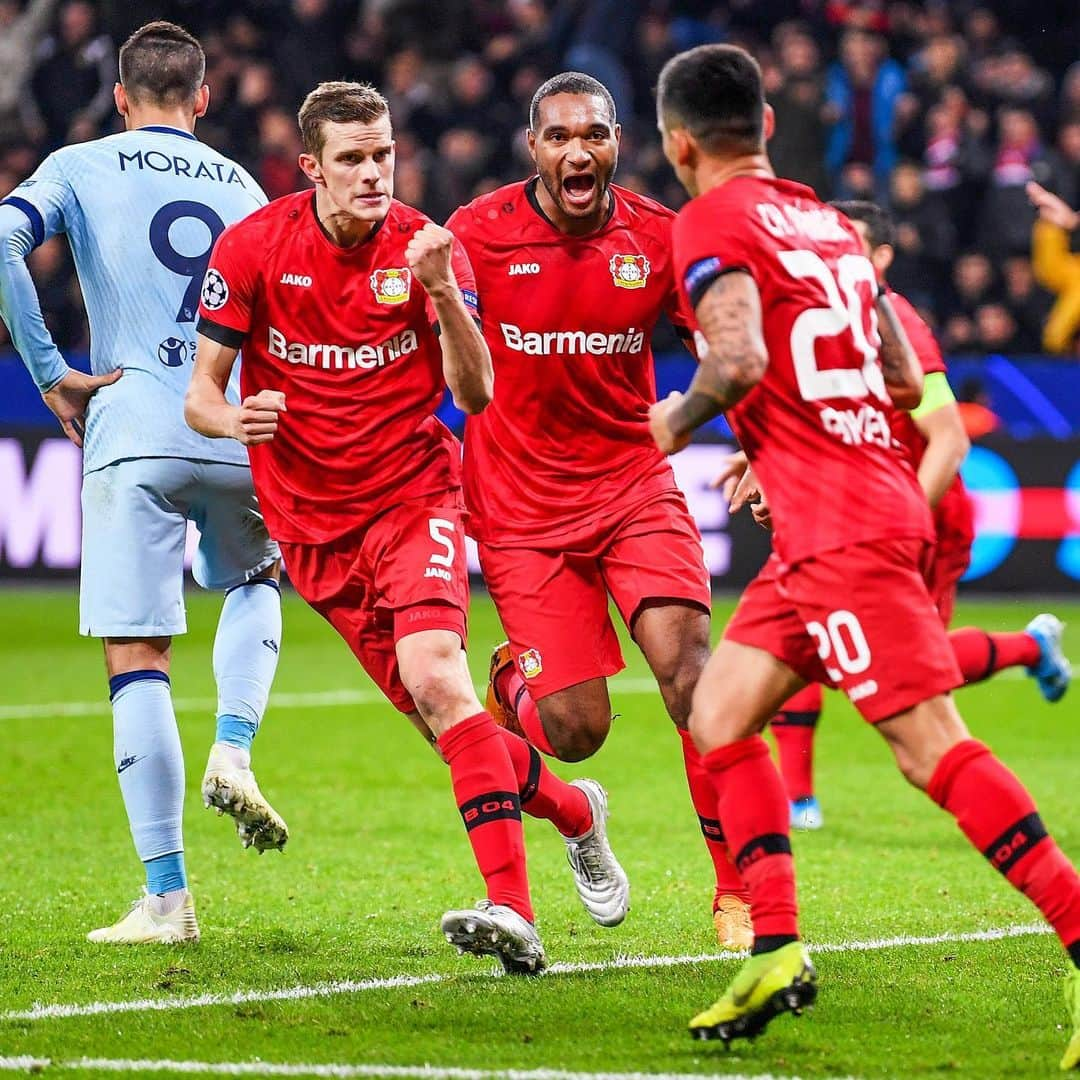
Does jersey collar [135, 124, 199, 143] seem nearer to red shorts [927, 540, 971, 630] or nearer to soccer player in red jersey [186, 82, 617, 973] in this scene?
soccer player in red jersey [186, 82, 617, 973]

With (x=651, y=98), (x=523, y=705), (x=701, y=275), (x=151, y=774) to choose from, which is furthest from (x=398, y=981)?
(x=651, y=98)

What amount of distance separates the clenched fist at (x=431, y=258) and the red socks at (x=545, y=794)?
1430 mm

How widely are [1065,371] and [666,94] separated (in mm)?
12905

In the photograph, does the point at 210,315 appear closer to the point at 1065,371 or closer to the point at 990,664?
the point at 990,664

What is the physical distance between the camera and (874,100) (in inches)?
721

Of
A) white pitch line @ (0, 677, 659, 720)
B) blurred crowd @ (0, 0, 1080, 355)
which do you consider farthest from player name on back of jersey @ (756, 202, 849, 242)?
blurred crowd @ (0, 0, 1080, 355)

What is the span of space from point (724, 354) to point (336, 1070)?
1.78m

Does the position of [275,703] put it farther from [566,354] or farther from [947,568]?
[566,354]

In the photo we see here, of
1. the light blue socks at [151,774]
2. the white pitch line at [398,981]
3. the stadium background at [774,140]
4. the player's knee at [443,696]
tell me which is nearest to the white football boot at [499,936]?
the white pitch line at [398,981]

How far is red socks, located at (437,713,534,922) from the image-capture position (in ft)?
17.9

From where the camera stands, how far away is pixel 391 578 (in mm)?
5711

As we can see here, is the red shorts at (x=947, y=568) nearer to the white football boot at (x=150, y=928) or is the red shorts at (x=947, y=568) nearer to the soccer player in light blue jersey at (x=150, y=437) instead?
the soccer player in light blue jersey at (x=150, y=437)

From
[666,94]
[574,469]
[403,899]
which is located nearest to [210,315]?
[574,469]

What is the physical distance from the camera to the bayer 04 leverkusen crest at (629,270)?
6129 mm
